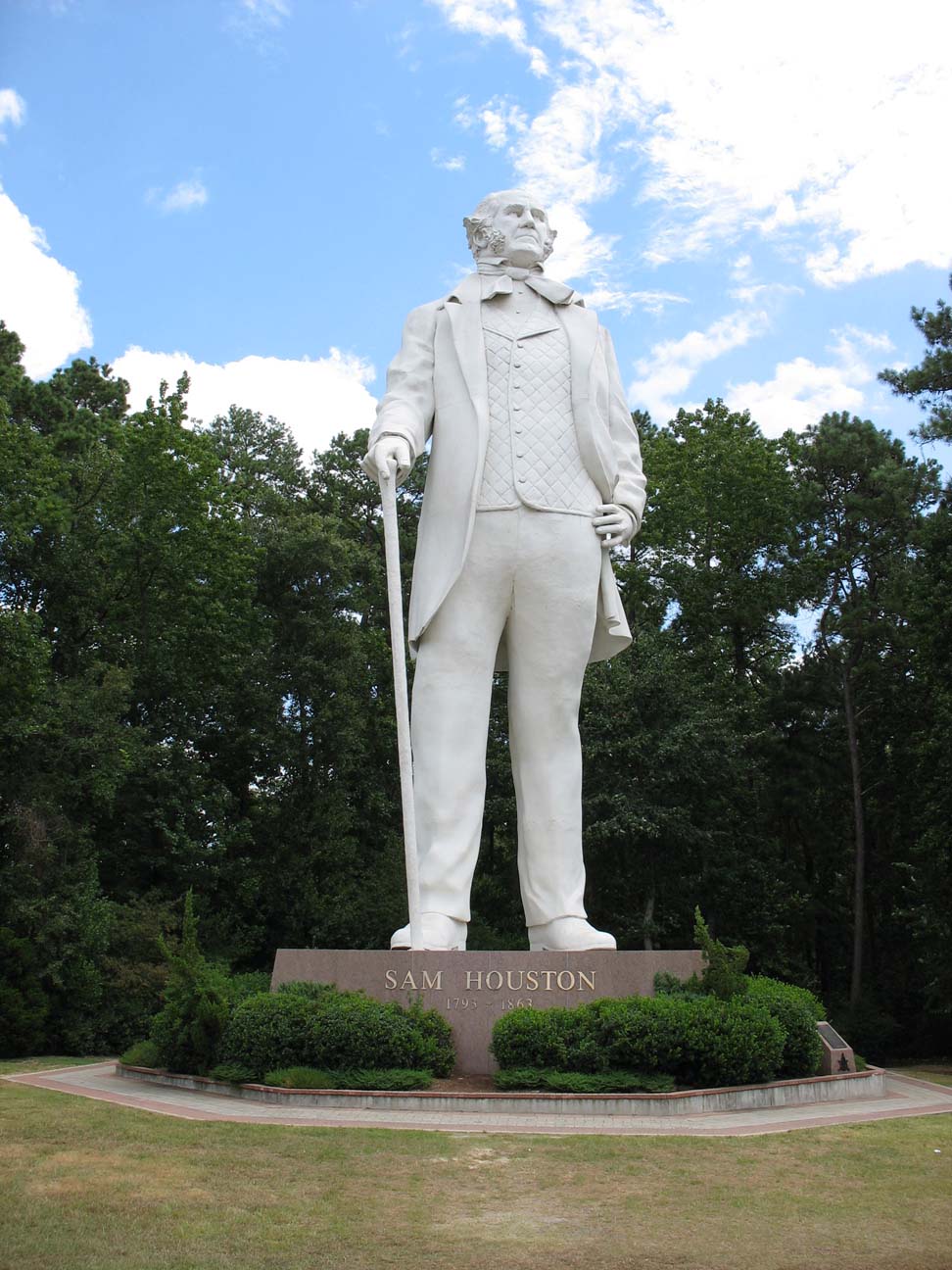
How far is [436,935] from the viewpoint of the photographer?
8.66m

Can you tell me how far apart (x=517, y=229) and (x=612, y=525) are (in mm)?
2413

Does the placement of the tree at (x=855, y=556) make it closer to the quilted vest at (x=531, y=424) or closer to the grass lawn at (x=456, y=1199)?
the quilted vest at (x=531, y=424)

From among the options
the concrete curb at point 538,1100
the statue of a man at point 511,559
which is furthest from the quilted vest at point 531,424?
the concrete curb at point 538,1100

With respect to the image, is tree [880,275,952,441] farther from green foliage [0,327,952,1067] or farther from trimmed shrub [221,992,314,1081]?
trimmed shrub [221,992,314,1081]

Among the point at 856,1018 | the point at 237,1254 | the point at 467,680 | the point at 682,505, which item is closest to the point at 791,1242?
the point at 237,1254

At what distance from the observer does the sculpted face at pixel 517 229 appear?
388 inches

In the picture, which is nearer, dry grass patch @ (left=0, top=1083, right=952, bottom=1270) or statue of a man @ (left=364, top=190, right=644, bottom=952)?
dry grass patch @ (left=0, top=1083, right=952, bottom=1270)

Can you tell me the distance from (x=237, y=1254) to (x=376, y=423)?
20.5 feet

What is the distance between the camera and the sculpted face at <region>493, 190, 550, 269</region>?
9.87 m

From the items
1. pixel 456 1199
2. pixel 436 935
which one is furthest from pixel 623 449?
pixel 456 1199

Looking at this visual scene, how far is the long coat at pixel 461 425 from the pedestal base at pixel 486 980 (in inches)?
91.3

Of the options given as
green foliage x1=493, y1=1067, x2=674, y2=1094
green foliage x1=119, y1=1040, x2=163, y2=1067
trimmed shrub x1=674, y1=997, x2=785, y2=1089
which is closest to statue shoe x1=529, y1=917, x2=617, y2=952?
trimmed shrub x1=674, y1=997, x2=785, y2=1089

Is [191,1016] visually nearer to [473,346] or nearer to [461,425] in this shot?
[461,425]

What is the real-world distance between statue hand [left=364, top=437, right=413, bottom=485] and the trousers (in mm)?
648
